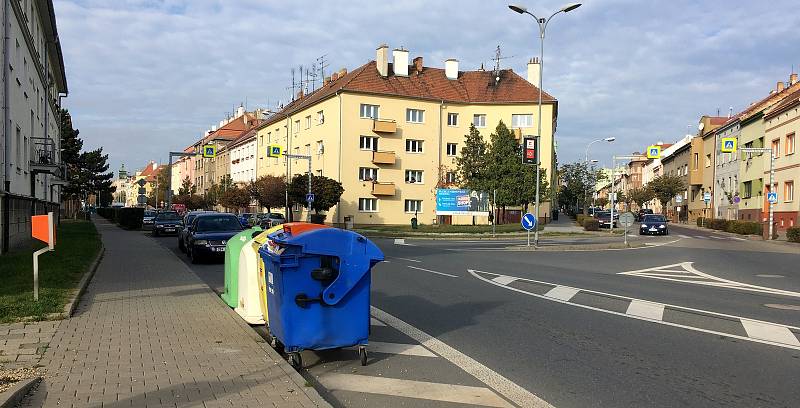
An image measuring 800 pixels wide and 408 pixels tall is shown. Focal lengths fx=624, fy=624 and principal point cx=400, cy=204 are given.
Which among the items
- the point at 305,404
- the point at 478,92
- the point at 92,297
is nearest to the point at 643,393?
the point at 305,404

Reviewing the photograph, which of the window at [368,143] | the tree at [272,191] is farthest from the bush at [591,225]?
the tree at [272,191]

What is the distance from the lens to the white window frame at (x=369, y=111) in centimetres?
5294

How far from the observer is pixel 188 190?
10606cm

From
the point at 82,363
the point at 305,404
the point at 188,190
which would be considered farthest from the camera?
the point at 188,190

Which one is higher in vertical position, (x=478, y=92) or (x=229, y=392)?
(x=478, y=92)

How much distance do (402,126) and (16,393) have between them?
5063cm

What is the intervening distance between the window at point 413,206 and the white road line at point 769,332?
151ft

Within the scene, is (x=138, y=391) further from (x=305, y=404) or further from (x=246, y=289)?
(x=246, y=289)

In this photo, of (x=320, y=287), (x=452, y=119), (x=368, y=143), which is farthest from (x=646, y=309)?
(x=452, y=119)

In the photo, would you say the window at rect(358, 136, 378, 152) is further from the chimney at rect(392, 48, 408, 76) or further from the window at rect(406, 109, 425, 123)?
the chimney at rect(392, 48, 408, 76)

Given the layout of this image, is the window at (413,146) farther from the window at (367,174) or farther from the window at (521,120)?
the window at (521,120)

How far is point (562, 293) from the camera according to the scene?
Result: 11758 mm

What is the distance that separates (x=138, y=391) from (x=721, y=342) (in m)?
6.41

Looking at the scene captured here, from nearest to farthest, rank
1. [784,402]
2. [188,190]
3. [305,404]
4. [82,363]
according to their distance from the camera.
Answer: [305,404], [784,402], [82,363], [188,190]
